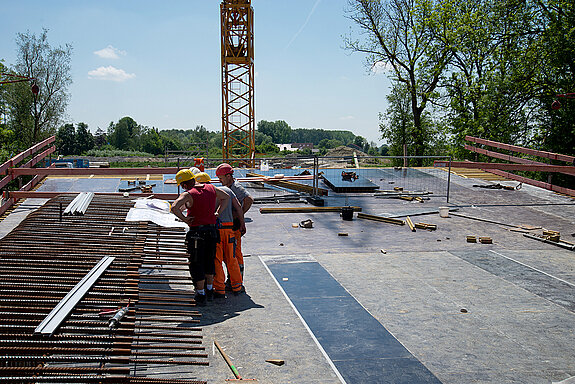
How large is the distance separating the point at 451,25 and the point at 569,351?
118ft

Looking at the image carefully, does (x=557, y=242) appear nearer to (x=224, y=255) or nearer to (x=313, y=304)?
(x=313, y=304)

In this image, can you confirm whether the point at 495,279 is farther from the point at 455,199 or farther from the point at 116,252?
the point at 455,199

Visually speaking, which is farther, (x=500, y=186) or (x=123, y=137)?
(x=123, y=137)

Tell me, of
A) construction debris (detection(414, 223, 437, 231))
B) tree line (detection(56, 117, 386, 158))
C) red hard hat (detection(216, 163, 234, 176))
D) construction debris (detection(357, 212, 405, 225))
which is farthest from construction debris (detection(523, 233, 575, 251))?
tree line (detection(56, 117, 386, 158))

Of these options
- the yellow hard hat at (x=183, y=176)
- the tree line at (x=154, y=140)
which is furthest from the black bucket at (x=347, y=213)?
the tree line at (x=154, y=140)

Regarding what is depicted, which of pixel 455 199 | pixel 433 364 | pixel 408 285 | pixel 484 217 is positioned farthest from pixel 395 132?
pixel 433 364

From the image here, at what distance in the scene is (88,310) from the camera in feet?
15.0

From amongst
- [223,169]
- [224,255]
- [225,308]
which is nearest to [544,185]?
[223,169]

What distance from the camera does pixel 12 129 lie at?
46.0 metres

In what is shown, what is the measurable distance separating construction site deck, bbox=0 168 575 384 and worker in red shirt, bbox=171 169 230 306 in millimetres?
254

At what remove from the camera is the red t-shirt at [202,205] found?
6.94 metres

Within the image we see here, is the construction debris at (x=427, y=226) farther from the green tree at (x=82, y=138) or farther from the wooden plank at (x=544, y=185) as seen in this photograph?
the green tree at (x=82, y=138)

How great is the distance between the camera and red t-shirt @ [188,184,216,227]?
6941 millimetres

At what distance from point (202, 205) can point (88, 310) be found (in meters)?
2.66
